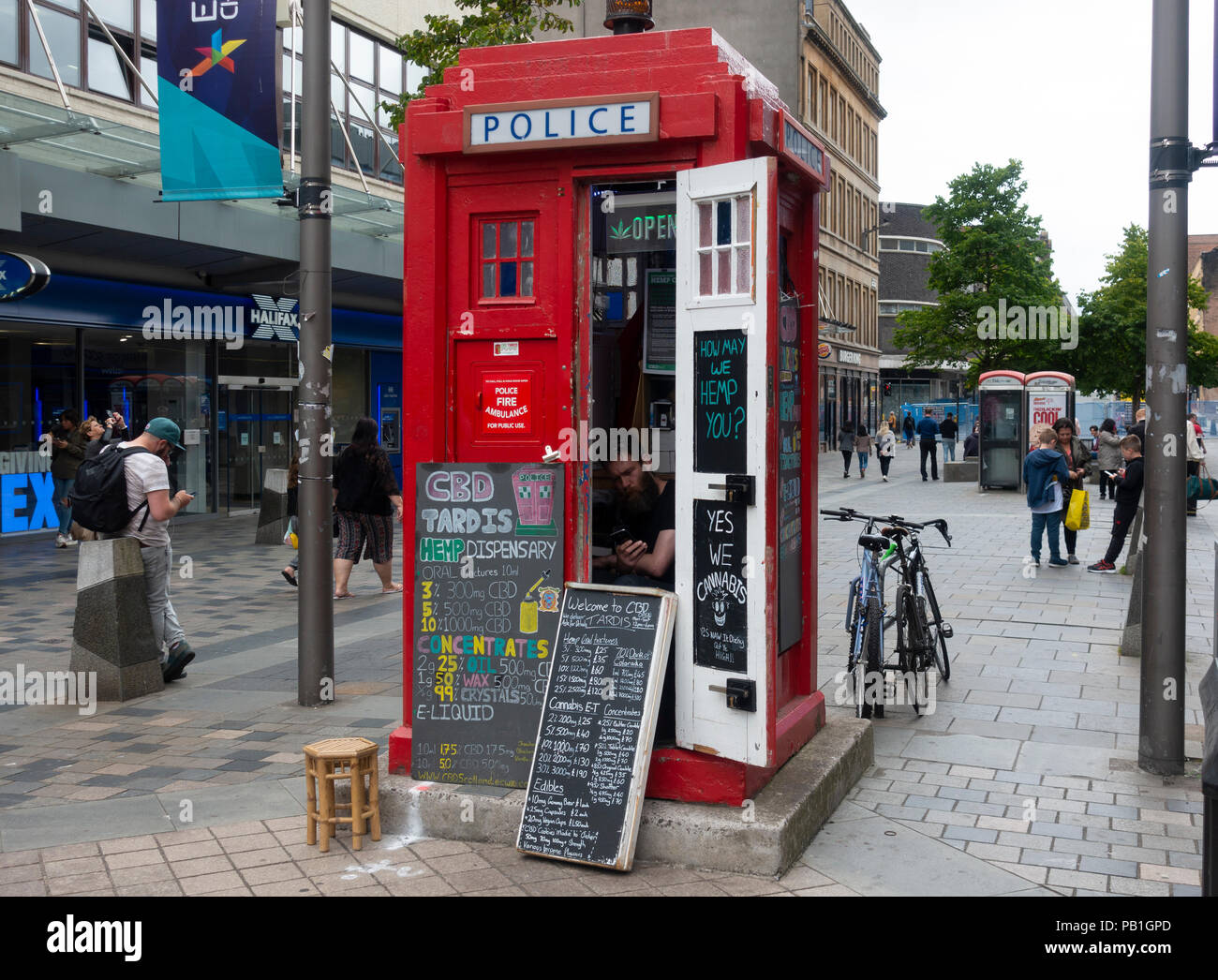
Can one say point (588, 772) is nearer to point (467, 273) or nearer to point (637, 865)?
point (637, 865)

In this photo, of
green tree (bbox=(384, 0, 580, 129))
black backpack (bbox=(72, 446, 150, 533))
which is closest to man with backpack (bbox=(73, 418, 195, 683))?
black backpack (bbox=(72, 446, 150, 533))

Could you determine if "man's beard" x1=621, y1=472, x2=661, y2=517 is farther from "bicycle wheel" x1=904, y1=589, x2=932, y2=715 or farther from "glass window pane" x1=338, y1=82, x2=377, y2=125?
"glass window pane" x1=338, y1=82, x2=377, y2=125

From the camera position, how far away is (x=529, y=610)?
5133 millimetres

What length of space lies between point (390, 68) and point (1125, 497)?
1714 centimetres

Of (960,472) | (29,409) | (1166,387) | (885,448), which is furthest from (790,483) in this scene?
(960,472)

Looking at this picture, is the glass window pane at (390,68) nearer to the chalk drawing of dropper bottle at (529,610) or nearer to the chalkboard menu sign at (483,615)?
the chalkboard menu sign at (483,615)

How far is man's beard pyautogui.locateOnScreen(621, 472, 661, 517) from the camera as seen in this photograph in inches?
227

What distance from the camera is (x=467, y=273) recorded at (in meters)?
5.21

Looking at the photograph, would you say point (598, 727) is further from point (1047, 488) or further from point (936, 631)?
point (1047, 488)

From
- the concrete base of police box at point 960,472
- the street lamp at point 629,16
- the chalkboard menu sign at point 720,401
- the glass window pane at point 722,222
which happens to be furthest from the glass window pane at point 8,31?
A: the concrete base of police box at point 960,472

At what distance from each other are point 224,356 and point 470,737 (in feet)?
57.5
